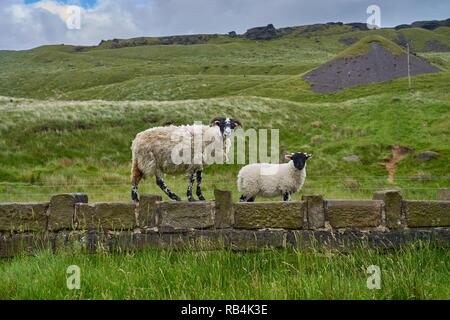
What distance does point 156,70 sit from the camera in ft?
526

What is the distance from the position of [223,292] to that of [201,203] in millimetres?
2608

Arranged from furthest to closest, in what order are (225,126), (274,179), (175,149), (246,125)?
(246,125), (274,179), (225,126), (175,149)

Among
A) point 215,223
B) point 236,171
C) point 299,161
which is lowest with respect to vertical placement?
point 236,171

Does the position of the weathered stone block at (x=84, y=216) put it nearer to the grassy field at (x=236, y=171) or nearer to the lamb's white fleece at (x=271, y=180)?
the grassy field at (x=236, y=171)

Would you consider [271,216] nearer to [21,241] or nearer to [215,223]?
[215,223]

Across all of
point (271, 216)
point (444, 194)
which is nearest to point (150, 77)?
point (444, 194)

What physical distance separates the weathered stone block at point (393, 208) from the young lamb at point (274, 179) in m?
5.55

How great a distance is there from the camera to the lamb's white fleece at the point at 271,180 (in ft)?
49.0

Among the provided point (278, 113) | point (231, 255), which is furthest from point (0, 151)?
point (231, 255)

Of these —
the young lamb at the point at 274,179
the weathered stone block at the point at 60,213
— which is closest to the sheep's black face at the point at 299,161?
the young lamb at the point at 274,179

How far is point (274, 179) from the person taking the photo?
A: 15.2 m

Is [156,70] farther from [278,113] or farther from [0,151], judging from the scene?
[0,151]

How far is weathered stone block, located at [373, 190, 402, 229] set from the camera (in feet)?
29.7

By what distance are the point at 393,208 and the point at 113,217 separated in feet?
16.5
